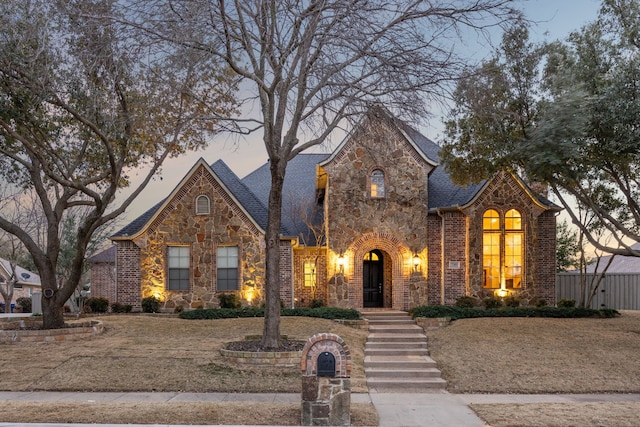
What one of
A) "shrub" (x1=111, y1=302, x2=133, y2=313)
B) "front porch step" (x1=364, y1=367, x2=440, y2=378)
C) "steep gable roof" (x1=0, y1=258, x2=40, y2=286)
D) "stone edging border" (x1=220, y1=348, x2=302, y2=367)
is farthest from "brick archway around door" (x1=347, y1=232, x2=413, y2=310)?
"steep gable roof" (x1=0, y1=258, x2=40, y2=286)

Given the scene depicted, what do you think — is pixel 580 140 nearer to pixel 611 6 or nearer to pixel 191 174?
pixel 611 6

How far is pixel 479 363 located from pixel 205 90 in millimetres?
10754

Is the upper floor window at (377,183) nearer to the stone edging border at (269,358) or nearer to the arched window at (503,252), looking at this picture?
the arched window at (503,252)

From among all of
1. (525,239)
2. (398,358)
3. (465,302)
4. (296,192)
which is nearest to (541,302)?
(525,239)

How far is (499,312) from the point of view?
1995 cm

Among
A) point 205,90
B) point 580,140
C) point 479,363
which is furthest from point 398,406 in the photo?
point 205,90

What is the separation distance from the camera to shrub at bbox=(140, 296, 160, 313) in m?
21.2

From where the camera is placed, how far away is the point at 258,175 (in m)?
27.7

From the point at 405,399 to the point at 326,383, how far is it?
2.85m

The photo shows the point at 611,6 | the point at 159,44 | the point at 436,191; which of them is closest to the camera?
the point at 159,44

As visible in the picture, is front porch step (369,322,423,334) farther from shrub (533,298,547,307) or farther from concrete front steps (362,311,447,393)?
shrub (533,298,547,307)

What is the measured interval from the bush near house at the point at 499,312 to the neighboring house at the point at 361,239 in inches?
59.4

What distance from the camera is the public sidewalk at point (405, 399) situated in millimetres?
9328

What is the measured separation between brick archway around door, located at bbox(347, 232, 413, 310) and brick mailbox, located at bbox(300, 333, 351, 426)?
1300cm
